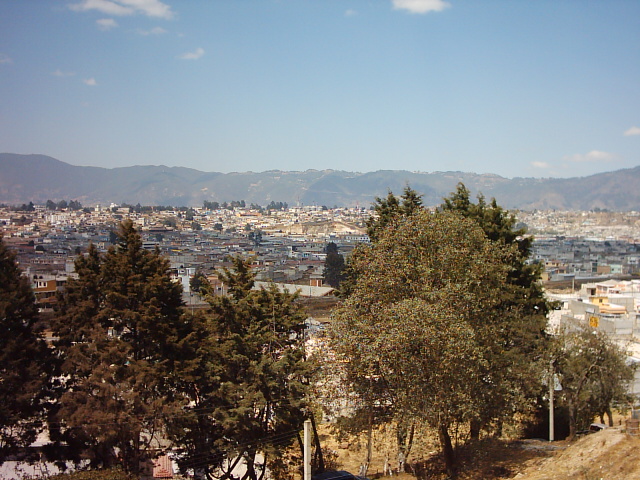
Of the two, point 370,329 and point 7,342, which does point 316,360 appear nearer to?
point 370,329

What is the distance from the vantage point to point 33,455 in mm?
9383

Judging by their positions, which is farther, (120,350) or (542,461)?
(542,461)

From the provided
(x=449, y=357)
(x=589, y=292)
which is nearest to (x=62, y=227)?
(x=589, y=292)

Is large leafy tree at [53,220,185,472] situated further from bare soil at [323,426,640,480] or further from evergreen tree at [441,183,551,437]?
evergreen tree at [441,183,551,437]

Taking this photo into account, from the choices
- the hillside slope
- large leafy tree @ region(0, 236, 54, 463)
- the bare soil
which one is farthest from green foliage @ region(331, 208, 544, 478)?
large leafy tree @ region(0, 236, 54, 463)

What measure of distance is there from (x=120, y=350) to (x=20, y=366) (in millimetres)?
1614

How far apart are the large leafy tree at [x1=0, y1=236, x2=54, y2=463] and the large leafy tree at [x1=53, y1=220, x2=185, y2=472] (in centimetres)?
36

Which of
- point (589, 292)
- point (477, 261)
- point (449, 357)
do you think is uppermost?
point (477, 261)

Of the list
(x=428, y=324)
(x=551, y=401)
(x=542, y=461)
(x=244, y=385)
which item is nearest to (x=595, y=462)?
(x=542, y=461)

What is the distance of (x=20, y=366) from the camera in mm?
9086

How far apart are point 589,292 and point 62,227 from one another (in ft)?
171

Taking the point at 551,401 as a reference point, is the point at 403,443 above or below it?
below

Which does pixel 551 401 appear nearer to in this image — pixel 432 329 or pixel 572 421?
pixel 572 421

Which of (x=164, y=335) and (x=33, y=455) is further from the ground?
(x=164, y=335)
